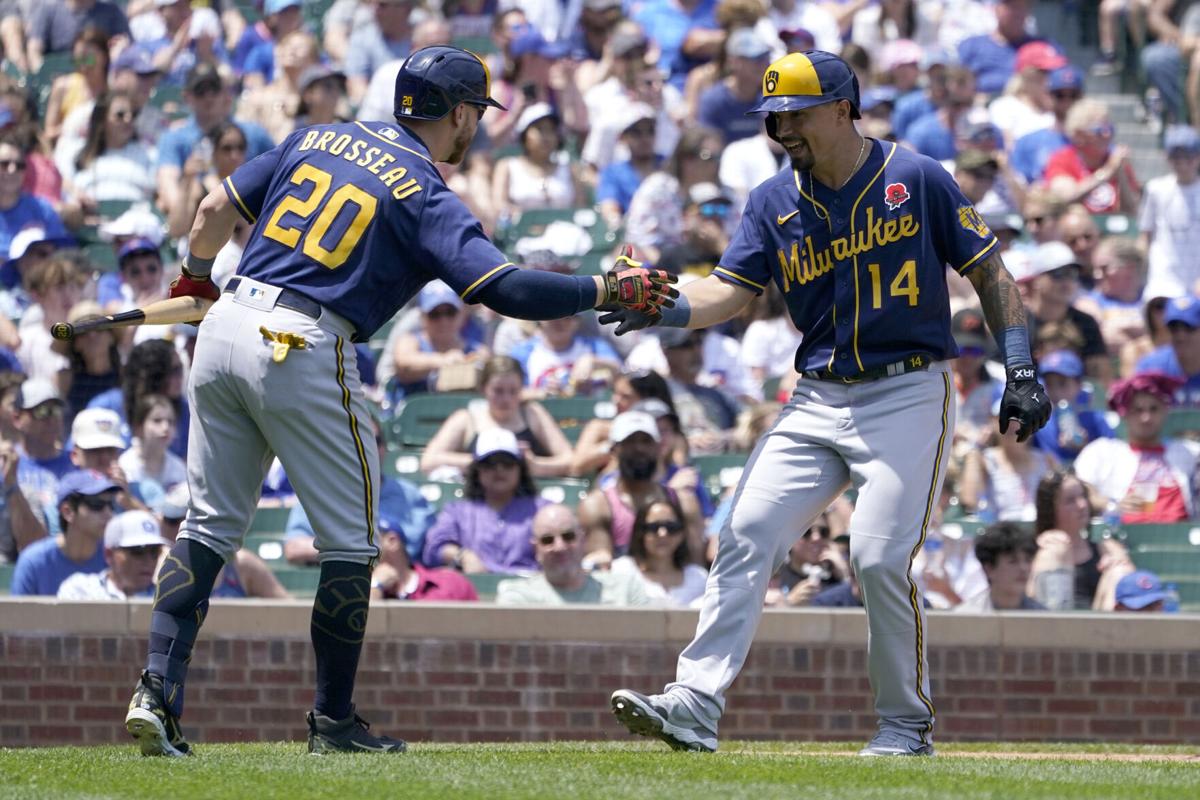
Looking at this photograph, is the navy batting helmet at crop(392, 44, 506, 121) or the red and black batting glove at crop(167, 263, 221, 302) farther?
the red and black batting glove at crop(167, 263, 221, 302)

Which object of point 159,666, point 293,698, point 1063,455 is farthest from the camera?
point 1063,455

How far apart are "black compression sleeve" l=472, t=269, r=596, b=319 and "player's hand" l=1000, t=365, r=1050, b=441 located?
1.27 meters

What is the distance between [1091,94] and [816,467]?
34.7 ft

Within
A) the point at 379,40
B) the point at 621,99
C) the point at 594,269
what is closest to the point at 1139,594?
the point at 594,269

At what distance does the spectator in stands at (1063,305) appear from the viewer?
11141 millimetres

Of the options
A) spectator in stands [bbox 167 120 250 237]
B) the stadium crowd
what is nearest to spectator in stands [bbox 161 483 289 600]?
the stadium crowd

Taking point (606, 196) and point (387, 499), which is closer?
point (387, 499)

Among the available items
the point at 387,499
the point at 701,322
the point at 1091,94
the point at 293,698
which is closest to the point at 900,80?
the point at 1091,94

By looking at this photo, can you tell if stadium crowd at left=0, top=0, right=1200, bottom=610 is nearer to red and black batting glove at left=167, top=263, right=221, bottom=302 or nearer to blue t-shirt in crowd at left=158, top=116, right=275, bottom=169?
blue t-shirt in crowd at left=158, top=116, right=275, bottom=169

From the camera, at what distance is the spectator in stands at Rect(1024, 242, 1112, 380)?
11.1 m

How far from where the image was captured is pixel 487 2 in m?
14.5

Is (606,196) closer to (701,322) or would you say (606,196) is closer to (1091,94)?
(1091,94)

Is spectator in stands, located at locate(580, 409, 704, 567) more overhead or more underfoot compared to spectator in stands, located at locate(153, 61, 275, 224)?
more underfoot

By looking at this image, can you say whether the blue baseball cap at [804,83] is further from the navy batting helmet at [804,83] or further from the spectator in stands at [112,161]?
the spectator in stands at [112,161]
